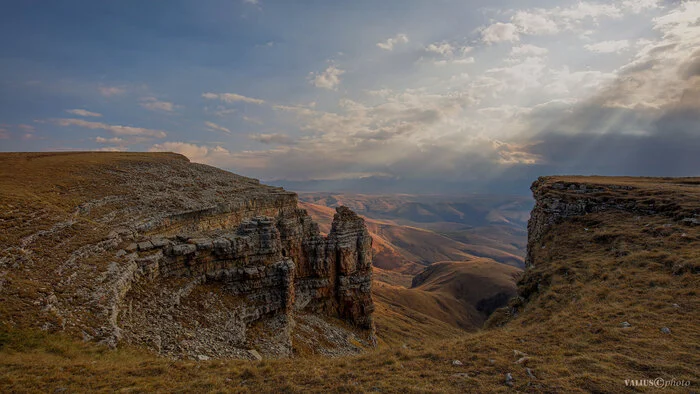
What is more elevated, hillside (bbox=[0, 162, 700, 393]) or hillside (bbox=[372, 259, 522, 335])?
hillside (bbox=[0, 162, 700, 393])

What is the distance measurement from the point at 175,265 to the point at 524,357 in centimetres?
2869

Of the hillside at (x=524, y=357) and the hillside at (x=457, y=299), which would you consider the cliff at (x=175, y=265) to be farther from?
the hillside at (x=457, y=299)

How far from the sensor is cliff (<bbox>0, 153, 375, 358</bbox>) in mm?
19844

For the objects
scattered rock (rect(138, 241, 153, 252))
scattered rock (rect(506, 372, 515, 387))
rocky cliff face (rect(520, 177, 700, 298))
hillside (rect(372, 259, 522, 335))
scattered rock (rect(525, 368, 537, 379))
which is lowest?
hillside (rect(372, 259, 522, 335))

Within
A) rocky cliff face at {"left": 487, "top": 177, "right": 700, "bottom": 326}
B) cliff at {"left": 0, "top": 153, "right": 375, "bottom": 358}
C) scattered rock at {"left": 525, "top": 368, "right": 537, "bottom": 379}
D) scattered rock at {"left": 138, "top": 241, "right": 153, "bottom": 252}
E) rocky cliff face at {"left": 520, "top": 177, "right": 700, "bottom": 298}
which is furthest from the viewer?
rocky cliff face at {"left": 520, "top": 177, "right": 700, "bottom": 298}

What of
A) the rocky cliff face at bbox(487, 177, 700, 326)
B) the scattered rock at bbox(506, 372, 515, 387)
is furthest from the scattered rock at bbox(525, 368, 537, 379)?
the rocky cliff face at bbox(487, 177, 700, 326)

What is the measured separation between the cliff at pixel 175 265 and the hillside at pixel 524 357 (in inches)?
84.2

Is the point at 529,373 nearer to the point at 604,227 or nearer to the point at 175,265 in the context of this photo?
the point at 604,227

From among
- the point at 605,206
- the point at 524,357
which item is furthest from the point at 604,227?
the point at 524,357

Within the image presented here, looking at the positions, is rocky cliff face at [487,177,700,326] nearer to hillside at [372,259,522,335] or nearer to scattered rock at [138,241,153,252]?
scattered rock at [138,241,153,252]

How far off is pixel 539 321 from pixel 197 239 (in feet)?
104

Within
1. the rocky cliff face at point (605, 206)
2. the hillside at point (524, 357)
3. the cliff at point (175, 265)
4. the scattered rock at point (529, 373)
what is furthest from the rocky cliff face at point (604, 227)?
the cliff at point (175, 265)

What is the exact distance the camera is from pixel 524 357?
1559cm

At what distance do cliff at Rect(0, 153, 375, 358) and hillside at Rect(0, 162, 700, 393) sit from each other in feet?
7.01
